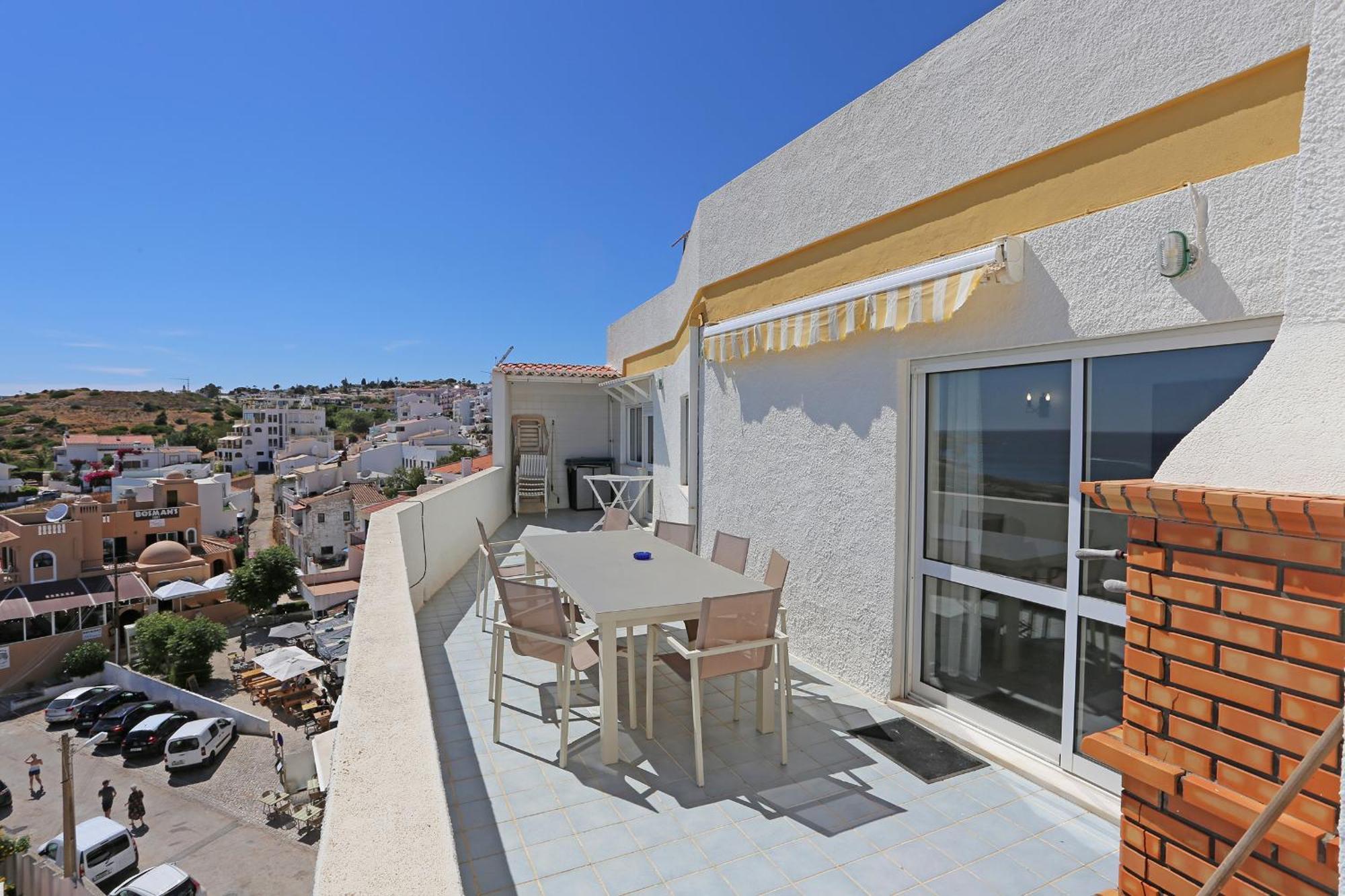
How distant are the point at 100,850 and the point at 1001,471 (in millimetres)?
29318

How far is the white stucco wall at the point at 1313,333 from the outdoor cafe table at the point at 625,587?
2.96 m

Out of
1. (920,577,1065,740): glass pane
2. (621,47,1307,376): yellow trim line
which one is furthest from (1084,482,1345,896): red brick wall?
(920,577,1065,740): glass pane

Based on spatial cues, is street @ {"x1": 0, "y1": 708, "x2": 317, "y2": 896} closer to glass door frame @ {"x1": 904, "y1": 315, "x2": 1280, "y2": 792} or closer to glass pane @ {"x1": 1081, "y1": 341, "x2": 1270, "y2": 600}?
glass door frame @ {"x1": 904, "y1": 315, "x2": 1280, "y2": 792}

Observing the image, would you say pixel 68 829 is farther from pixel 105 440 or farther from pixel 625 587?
pixel 105 440

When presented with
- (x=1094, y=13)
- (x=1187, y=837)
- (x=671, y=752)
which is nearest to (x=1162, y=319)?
(x=1094, y=13)

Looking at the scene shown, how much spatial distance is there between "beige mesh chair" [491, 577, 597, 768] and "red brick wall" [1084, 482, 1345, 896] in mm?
3095

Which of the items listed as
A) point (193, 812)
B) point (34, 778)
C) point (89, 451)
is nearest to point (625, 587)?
point (193, 812)

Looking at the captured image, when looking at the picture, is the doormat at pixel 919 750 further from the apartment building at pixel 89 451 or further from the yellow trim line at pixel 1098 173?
the apartment building at pixel 89 451

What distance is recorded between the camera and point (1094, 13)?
3.56 m

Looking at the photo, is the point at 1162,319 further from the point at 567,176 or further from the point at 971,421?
the point at 567,176

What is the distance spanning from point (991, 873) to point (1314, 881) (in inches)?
77.2

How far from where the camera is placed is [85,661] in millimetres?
35531

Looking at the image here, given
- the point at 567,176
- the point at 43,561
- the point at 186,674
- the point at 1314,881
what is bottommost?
the point at 186,674

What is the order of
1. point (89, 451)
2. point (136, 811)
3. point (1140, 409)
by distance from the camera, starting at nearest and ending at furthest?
1. point (1140, 409)
2. point (136, 811)
3. point (89, 451)
